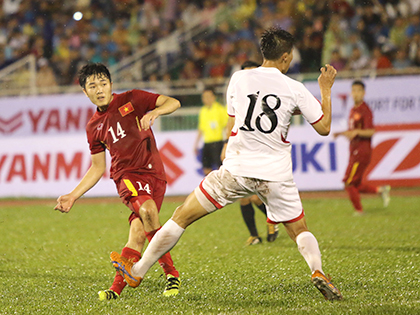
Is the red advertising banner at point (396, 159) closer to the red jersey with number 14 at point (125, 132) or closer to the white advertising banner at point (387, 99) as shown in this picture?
the white advertising banner at point (387, 99)

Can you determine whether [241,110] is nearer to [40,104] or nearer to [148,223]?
[148,223]

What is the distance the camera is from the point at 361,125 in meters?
10.1

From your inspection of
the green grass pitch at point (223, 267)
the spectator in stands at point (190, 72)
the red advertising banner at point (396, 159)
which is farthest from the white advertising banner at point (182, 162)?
the spectator in stands at point (190, 72)

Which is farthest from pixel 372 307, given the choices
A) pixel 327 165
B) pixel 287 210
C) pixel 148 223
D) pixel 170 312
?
pixel 327 165

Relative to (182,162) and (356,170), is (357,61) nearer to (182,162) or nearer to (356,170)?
(182,162)

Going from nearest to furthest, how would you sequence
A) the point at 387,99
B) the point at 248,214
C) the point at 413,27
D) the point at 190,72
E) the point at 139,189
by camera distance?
the point at 139,189 < the point at 248,214 < the point at 387,99 < the point at 413,27 < the point at 190,72

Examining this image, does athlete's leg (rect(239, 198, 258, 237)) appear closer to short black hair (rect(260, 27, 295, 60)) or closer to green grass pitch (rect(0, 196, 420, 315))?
green grass pitch (rect(0, 196, 420, 315))

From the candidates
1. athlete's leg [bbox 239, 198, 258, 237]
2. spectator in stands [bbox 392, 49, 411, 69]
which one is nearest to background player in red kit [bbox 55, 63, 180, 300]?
athlete's leg [bbox 239, 198, 258, 237]

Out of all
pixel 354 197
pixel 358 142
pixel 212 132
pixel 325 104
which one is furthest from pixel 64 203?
pixel 212 132

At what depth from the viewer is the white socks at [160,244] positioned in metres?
4.54

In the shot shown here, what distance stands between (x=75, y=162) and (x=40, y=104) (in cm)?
191

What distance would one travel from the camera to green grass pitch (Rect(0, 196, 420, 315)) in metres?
4.66

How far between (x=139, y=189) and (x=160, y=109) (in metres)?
0.70

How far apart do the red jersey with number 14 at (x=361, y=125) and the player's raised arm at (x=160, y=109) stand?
5695mm
